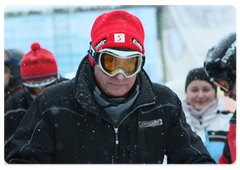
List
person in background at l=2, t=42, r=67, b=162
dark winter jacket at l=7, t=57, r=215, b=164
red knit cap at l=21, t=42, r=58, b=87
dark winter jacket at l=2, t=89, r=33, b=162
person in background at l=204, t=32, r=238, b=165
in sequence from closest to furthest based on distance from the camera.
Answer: dark winter jacket at l=7, t=57, r=215, b=164 → person in background at l=204, t=32, r=238, b=165 → dark winter jacket at l=2, t=89, r=33, b=162 → person in background at l=2, t=42, r=67, b=162 → red knit cap at l=21, t=42, r=58, b=87

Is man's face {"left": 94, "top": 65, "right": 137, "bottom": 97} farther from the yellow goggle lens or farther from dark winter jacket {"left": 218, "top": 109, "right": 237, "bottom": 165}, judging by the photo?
dark winter jacket {"left": 218, "top": 109, "right": 237, "bottom": 165}

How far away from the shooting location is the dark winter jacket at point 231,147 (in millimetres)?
1615

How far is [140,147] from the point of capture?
127 cm

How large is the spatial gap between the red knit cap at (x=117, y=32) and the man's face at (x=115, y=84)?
9cm

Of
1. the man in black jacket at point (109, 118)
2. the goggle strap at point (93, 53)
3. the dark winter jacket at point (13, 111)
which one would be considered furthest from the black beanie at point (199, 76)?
the dark winter jacket at point (13, 111)

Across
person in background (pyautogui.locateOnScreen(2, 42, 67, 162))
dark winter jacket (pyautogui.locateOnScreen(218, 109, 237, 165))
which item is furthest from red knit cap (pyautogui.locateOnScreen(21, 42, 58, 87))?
dark winter jacket (pyautogui.locateOnScreen(218, 109, 237, 165))

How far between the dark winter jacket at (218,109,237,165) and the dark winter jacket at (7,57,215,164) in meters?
0.40

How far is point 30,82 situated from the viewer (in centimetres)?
196

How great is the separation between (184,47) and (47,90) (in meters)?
1.93

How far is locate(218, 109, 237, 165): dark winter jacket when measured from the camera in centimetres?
162

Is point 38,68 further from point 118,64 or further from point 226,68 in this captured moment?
point 226,68

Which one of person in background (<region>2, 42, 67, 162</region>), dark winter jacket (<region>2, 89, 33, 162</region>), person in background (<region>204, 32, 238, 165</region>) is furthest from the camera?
person in background (<region>2, 42, 67, 162</region>)

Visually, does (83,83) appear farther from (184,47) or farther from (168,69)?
(184,47)

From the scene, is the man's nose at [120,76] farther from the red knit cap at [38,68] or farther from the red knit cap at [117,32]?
the red knit cap at [38,68]
